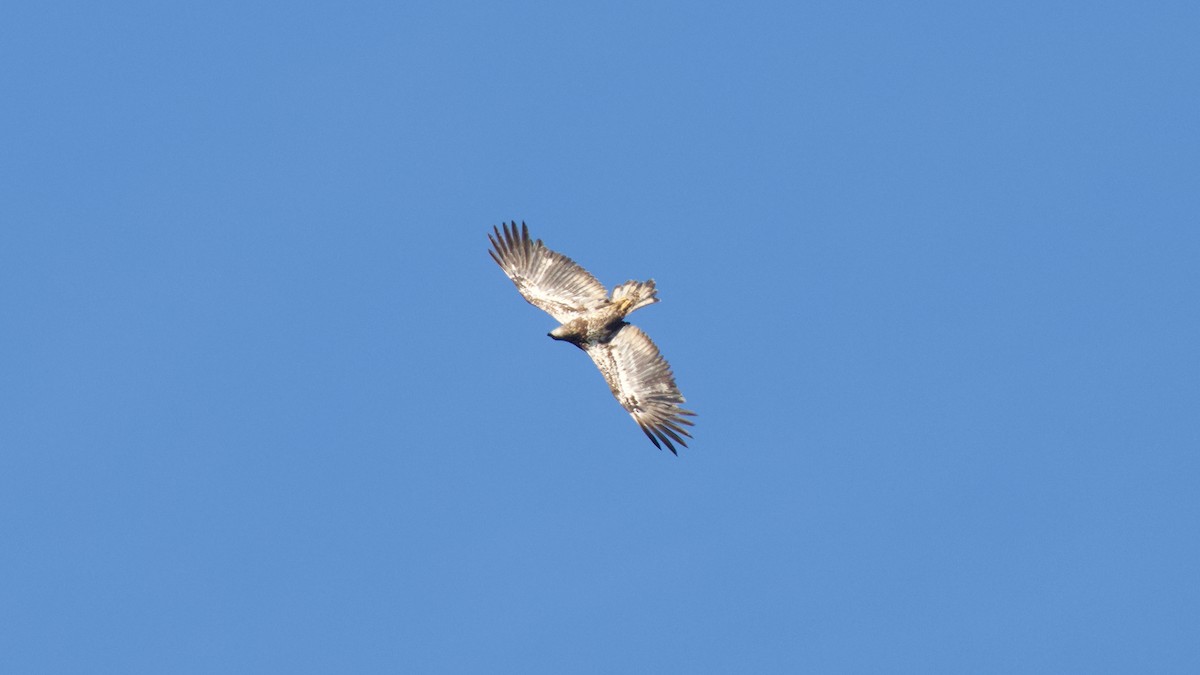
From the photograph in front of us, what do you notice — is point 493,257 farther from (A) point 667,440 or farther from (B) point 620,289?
(A) point 667,440

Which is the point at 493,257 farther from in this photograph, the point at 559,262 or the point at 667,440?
the point at 667,440

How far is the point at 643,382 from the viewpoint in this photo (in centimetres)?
3675

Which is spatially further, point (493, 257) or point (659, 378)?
point (493, 257)

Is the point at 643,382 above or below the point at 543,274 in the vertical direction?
below

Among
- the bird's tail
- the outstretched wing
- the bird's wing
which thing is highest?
the outstretched wing

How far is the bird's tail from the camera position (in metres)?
37.1

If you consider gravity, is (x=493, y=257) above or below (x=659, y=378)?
above

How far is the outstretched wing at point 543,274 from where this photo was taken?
3850cm

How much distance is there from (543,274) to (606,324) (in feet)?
7.79

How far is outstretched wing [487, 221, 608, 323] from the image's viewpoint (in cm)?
3850

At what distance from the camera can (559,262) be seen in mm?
38812

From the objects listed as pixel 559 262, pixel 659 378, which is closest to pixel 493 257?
pixel 559 262

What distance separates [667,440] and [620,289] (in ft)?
11.0

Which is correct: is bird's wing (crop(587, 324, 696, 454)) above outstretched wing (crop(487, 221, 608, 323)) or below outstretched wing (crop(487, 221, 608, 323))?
below
